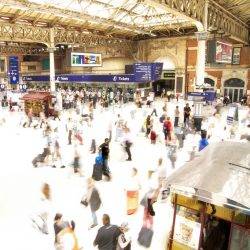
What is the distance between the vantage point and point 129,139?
12.2 m

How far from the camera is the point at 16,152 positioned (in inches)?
540

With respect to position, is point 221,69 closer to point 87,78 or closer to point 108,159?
point 87,78

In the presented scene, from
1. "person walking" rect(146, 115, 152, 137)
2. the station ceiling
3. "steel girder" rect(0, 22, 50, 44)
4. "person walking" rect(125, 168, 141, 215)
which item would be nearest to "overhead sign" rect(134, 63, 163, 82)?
the station ceiling

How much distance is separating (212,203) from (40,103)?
63.8ft

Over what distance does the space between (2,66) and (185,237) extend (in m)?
45.5

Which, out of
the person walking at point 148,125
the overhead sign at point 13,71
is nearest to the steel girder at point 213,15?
the person walking at point 148,125

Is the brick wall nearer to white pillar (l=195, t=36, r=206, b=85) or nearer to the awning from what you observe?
white pillar (l=195, t=36, r=206, b=85)

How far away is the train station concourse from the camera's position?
5.14m

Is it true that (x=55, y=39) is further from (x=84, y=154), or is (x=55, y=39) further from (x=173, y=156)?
(x=173, y=156)

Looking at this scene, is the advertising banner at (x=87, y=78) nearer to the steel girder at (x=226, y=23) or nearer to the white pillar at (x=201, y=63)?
the steel girder at (x=226, y=23)

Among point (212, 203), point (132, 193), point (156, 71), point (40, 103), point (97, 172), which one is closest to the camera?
point (212, 203)

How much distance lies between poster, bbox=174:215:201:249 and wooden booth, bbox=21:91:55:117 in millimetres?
18285

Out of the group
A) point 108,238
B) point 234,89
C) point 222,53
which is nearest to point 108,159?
point 108,238

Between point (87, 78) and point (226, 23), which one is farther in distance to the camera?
point (87, 78)
